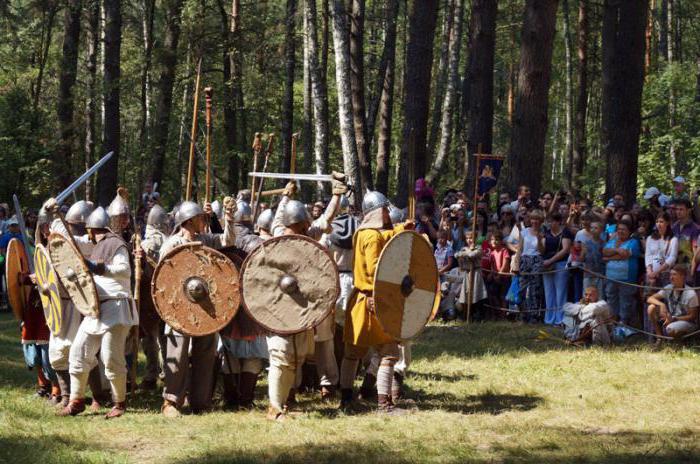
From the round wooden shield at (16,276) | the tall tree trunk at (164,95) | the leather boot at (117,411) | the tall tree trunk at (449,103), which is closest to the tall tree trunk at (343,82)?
the round wooden shield at (16,276)

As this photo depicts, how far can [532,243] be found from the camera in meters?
13.0

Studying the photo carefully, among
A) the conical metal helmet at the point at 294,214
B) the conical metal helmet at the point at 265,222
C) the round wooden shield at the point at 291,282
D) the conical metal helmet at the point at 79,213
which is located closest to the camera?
the round wooden shield at the point at 291,282

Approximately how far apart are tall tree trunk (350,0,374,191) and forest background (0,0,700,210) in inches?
1.6

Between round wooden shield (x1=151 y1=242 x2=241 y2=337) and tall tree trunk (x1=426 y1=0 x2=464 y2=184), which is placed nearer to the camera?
round wooden shield (x1=151 y1=242 x2=241 y2=337)

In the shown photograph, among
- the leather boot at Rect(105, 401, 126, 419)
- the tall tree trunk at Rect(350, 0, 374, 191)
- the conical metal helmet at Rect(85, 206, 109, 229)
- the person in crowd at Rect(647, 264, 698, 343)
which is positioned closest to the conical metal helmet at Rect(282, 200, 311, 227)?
the conical metal helmet at Rect(85, 206, 109, 229)

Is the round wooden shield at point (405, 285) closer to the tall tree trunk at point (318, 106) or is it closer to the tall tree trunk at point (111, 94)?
the tall tree trunk at point (318, 106)

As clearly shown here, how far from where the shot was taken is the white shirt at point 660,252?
11034 mm

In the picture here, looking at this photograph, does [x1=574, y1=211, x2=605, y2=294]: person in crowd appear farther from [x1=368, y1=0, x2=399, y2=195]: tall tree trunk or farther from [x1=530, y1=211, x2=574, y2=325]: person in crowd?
[x1=368, y1=0, x2=399, y2=195]: tall tree trunk

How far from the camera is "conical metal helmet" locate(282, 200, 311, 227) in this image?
770cm

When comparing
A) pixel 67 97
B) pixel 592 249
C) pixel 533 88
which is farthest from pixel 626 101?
pixel 67 97

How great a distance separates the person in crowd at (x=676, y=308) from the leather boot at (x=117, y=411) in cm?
571

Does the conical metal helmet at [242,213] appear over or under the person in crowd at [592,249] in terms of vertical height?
over

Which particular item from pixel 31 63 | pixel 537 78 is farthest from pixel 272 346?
pixel 31 63

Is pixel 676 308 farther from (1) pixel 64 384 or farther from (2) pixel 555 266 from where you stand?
(1) pixel 64 384
